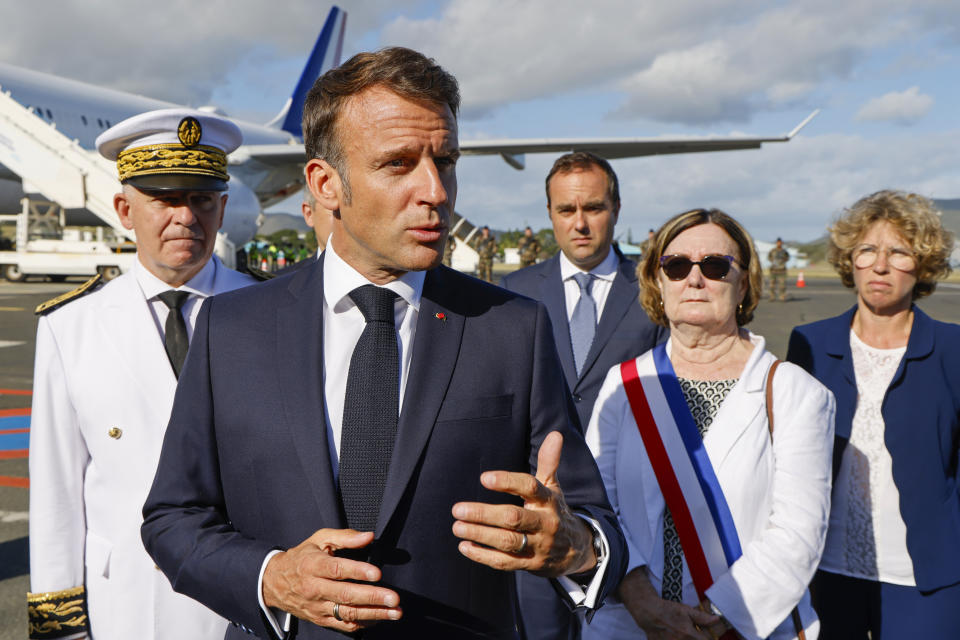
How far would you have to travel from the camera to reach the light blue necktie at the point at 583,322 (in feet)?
11.3

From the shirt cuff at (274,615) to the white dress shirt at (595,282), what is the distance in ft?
7.74

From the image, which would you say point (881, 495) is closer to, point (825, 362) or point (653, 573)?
point (825, 362)

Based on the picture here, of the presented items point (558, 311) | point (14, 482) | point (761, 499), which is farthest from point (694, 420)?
point (14, 482)

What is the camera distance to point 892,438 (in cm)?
261

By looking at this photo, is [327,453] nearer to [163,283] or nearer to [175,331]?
[175,331]

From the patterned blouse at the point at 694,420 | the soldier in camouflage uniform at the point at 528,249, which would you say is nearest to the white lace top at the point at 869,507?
the patterned blouse at the point at 694,420

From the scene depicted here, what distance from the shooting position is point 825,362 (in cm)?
283

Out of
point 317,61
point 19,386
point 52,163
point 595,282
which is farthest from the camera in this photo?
point 317,61

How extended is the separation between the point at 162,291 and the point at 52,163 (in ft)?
62.5

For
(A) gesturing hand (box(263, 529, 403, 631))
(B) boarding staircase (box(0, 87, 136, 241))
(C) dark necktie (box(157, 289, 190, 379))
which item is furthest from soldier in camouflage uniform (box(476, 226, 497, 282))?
(A) gesturing hand (box(263, 529, 403, 631))

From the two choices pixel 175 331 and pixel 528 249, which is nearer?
pixel 175 331

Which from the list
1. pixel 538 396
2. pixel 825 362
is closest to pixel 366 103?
pixel 538 396

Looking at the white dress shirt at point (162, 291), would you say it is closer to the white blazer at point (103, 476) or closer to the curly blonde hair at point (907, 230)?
the white blazer at point (103, 476)

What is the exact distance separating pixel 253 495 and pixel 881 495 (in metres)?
2.20
